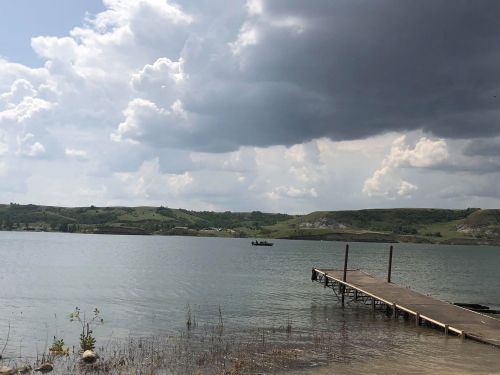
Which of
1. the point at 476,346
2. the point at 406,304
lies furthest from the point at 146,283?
the point at 476,346

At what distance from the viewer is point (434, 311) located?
3450cm

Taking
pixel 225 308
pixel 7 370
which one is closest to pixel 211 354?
pixel 7 370

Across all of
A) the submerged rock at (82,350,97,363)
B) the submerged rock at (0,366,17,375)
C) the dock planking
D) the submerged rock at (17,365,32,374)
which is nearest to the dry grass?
the submerged rock at (82,350,97,363)

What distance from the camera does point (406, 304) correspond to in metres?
36.8

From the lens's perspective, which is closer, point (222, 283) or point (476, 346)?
point (476, 346)

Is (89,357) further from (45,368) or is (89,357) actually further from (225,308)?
(225,308)

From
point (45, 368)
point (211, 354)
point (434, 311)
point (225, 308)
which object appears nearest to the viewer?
point (45, 368)

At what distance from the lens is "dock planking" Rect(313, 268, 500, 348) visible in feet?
93.8

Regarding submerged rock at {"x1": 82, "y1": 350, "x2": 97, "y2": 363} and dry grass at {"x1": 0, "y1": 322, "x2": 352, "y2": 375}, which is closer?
dry grass at {"x1": 0, "y1": 322, "x2": 352, "y2": 375}

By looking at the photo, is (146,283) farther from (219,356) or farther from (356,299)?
(219,356)

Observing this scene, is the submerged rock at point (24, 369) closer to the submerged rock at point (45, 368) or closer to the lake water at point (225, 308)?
the submerged rock at point (45, 368)

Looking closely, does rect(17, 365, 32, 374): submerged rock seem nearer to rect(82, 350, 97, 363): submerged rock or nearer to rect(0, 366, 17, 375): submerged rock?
rect(0, 366, 17, 375): submerged rock

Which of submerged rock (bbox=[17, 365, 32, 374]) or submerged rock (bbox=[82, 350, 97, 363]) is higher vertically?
submerged rock (bbox=[82, 350, 97, 363])

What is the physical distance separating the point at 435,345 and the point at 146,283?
137ft
